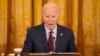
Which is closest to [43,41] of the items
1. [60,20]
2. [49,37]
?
[49,37]

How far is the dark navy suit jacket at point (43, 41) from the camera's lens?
3039mm

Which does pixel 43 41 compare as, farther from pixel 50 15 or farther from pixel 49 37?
pixel 50 15

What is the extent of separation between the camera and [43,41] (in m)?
3.07

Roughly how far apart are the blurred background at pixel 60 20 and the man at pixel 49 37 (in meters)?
0.99

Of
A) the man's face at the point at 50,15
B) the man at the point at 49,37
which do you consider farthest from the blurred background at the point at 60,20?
the man's face at the point at 50,15

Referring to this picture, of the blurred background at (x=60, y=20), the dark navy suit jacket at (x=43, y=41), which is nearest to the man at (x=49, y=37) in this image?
the dark navy suit jacket at (x=43, y=41)

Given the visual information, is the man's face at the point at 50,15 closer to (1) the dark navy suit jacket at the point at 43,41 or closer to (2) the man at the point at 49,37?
(2) the man at the point at 49,37

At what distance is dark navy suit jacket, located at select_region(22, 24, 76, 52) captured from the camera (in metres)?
3.04

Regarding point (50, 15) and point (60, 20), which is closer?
point (50, 15)

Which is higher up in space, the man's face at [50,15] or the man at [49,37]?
the man's face at [50,15]

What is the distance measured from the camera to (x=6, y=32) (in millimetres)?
4121

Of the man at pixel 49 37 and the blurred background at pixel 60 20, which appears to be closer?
the man at pixel 49 37

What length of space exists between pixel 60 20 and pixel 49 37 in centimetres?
119

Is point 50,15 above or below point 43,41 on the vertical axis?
above
